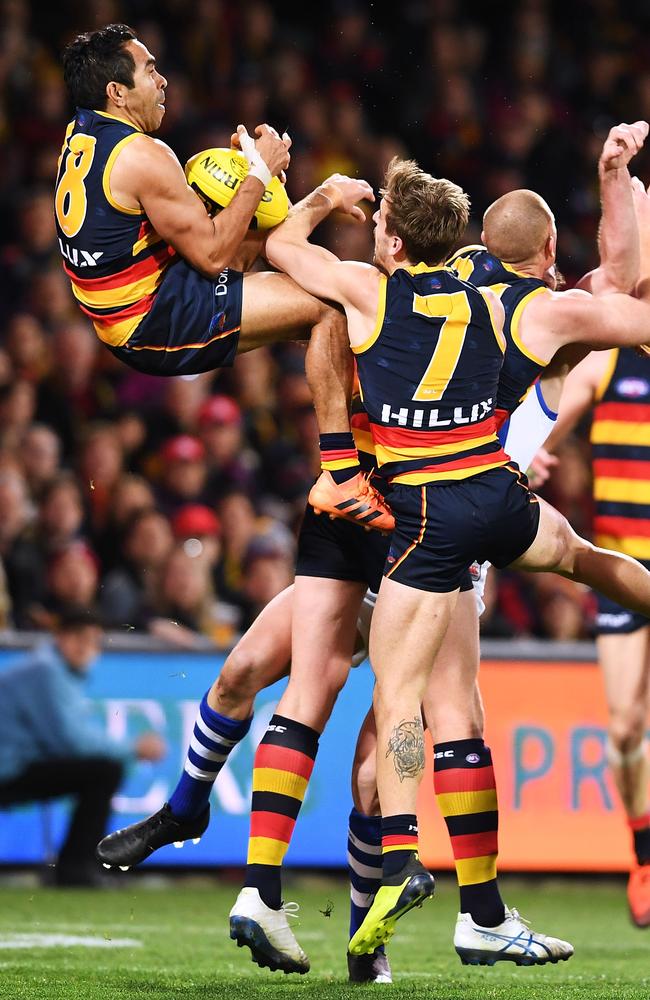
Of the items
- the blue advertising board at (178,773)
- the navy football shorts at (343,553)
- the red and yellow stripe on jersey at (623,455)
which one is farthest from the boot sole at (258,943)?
the blue advertising board at (178,773)

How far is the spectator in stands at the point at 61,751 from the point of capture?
891 cm

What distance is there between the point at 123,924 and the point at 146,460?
3.63 m

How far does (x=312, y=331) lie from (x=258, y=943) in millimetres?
2029

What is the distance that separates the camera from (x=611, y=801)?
9430mm

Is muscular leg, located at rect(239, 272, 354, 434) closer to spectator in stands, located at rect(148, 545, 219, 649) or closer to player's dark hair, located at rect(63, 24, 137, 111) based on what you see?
player's dark hair, located at rect(63, 24, 137, 111)

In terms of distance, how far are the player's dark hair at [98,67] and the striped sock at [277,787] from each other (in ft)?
7.35

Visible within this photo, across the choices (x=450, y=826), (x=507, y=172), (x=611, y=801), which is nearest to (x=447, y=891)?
(x=611, y=801)

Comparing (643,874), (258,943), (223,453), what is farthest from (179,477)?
(258,943)

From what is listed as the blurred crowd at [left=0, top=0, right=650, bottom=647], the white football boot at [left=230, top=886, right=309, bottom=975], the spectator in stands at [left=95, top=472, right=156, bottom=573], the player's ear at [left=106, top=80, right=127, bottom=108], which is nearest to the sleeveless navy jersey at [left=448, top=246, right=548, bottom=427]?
the player's ear at [left=106, top=80, right=127, bottom=108]

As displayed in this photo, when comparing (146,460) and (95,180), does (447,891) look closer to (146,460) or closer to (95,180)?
(146,460)

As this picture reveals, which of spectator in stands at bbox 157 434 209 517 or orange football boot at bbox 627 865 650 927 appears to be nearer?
orange football boot at bbox 627 865 650 927

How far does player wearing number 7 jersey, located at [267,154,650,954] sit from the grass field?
3.03 feet

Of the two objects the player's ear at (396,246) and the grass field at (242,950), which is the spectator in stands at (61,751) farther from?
the player's ear at (396,246)

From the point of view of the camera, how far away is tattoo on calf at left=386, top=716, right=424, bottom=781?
5145mm
